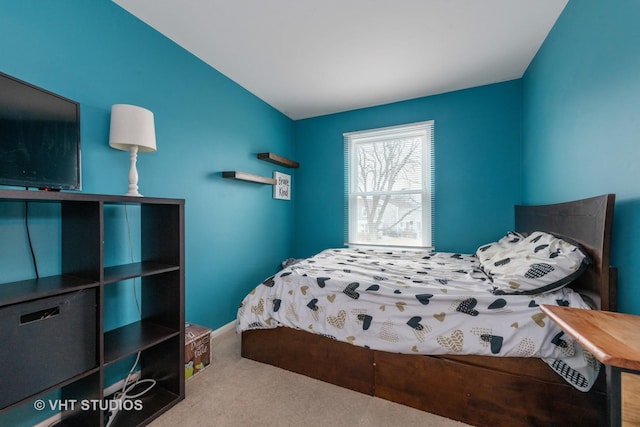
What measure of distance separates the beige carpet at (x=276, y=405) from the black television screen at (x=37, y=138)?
138 centimetres

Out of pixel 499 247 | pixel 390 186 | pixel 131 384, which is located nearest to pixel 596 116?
pixel 499 247

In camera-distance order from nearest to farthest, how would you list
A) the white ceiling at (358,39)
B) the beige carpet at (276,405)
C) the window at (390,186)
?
the beige carpet at (276,405) < the white ceiling at (358,39) < the window at (390,186)

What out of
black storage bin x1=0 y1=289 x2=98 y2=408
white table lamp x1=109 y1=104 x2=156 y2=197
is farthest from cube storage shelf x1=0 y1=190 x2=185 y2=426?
white table lamp x1=109 y1=104 x2=156 y2=197

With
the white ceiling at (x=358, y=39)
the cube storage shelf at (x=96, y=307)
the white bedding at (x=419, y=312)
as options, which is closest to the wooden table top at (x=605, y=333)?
the white bedding at (x=419, y=312)

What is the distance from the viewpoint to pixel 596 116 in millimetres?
1488

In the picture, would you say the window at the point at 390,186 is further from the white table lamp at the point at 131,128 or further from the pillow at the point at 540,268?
the white table lamp at the point at 131,128

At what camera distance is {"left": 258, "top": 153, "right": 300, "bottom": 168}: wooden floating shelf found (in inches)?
120

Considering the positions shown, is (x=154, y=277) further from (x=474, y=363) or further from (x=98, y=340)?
(x=474, y=363)

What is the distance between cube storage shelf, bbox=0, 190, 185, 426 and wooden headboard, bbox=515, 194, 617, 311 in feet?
7.24

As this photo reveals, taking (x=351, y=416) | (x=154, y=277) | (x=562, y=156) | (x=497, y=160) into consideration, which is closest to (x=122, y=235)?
(x=154, y=277)

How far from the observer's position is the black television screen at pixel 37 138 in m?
1.12

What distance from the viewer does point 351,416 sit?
4.96ft

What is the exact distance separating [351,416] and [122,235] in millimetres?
1806

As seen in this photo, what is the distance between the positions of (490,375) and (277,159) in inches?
108
